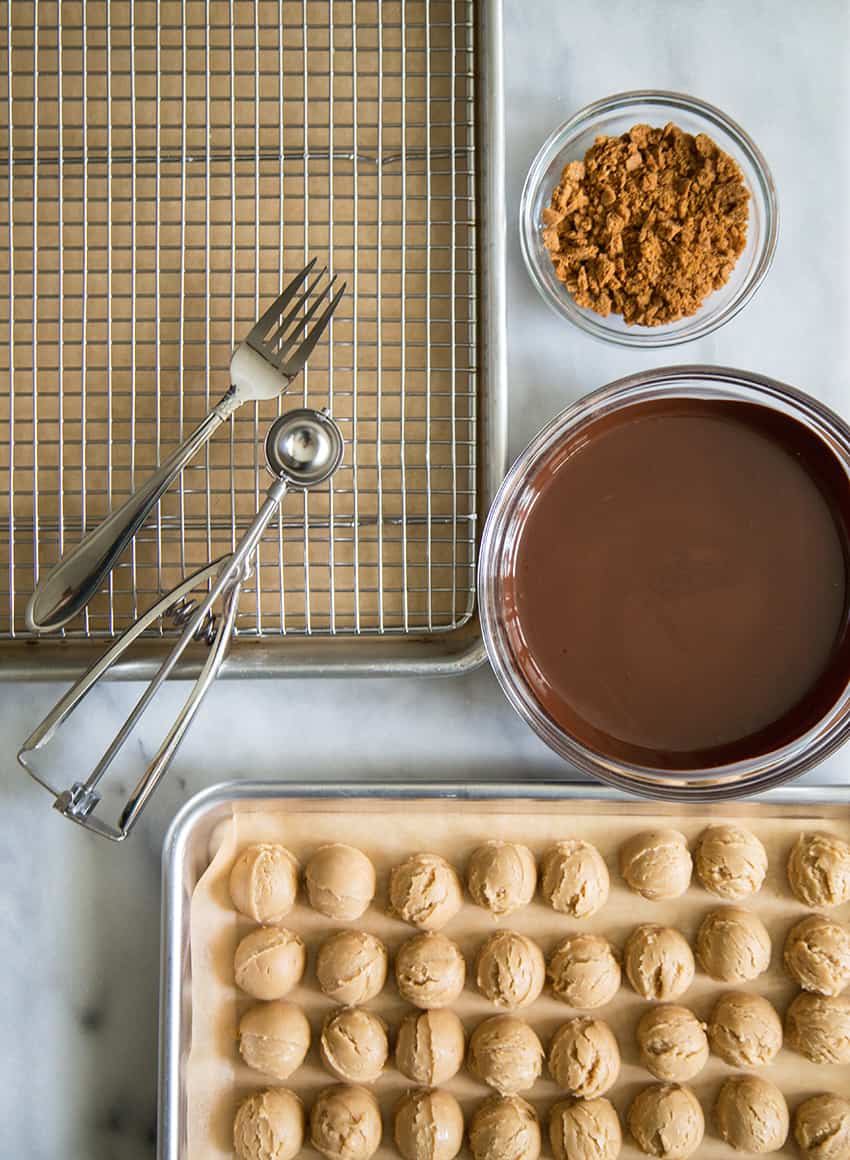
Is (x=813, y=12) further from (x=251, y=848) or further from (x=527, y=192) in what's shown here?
(x=251, y=848)

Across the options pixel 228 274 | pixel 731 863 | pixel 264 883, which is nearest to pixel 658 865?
pixel 731 863

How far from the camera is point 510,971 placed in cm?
71

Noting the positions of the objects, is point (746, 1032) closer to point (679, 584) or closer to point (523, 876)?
point (523, 876)

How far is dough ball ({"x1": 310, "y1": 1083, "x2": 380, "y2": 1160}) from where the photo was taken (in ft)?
2.31

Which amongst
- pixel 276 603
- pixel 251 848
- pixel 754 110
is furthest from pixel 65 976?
pixel 754 110

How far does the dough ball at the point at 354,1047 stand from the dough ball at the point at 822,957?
0.32 m

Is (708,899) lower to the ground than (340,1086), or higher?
higher

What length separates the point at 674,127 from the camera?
706 millimetres

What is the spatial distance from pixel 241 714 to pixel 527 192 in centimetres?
46

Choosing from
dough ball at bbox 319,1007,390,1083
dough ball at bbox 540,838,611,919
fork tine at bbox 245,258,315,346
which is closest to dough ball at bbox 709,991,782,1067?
dough ball at bbox 540,838,611,919

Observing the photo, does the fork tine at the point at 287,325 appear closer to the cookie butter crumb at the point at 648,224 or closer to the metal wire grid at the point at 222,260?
the metal wire grid at the point at 222,260

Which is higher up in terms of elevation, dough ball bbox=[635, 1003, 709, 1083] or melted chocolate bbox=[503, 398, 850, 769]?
melted chocolate bbox=[503, 398, 850, 769]

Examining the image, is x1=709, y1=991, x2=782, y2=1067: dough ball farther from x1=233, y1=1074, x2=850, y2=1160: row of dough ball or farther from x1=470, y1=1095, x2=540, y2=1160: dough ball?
x1=470, y1=1095, x2=540, y2=1160: dough ball

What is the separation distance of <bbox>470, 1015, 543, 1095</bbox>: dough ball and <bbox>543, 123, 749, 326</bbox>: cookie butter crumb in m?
0.54
